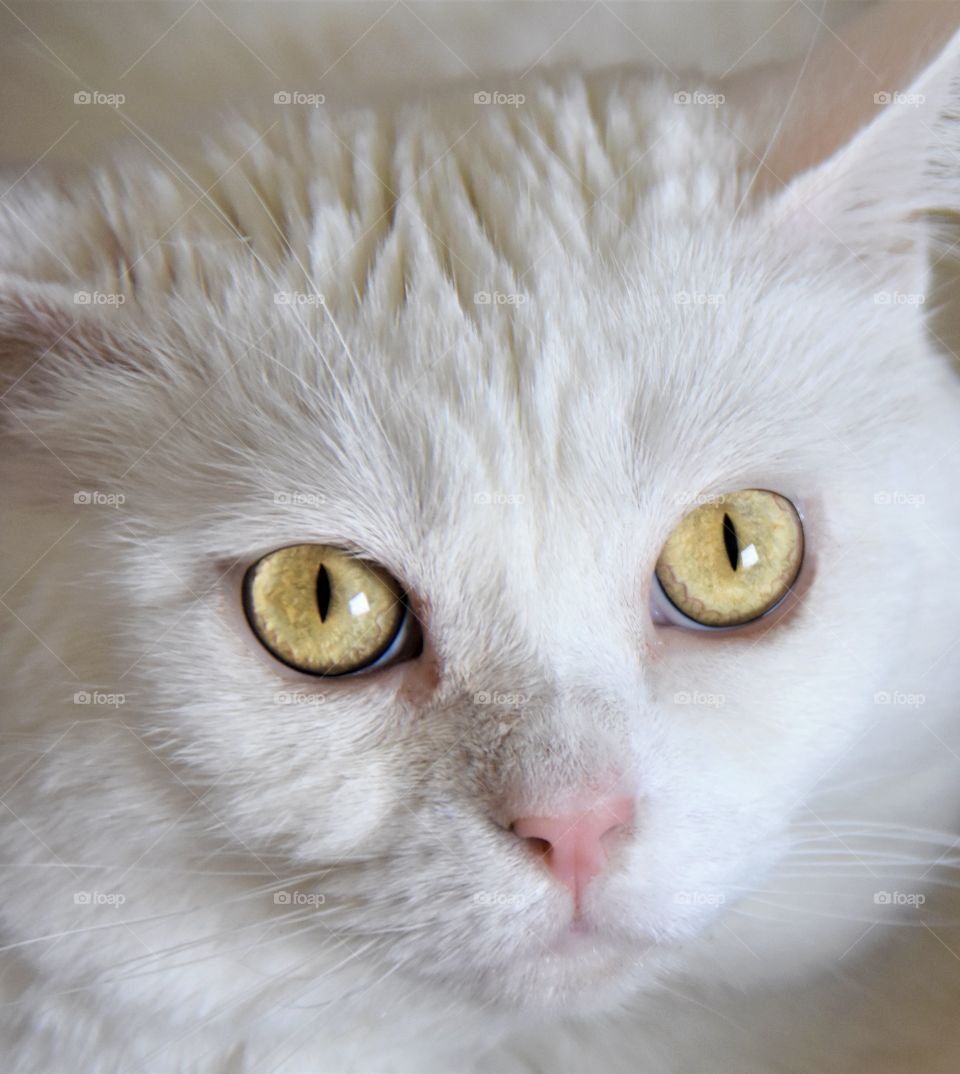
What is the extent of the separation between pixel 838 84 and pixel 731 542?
0.38 m

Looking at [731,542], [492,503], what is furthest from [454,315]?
[731,542]

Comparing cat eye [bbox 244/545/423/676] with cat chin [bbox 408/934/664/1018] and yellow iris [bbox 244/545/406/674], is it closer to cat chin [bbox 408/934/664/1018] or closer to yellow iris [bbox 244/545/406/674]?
yellow iris [bbox 244/545/406/674]

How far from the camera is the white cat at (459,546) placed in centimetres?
78

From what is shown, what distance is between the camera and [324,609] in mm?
818

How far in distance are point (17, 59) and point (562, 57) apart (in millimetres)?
507

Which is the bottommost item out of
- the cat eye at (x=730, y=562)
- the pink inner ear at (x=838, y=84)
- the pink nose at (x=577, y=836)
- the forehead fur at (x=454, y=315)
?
the pink nose at (x=577, y=836)

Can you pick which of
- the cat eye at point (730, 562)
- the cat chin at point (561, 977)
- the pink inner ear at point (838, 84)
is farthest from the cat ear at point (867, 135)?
the cat chin at point (561, 977)

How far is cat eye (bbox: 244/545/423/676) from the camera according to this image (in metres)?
0.81

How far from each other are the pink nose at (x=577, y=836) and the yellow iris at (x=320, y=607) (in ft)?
0.61

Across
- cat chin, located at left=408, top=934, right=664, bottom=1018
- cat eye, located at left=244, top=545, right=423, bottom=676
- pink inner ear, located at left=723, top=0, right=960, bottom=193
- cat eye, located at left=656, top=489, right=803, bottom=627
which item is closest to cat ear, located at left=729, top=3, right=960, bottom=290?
pink inner ear, located at left=723, top=0, right=960, bottom=193

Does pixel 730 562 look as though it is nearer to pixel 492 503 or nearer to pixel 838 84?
pixel 492 503

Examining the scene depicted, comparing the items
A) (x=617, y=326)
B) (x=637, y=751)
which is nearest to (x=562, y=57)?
(x=617, y=326)

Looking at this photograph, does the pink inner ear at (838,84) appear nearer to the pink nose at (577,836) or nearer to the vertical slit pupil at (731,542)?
the vertical slit pupil at (731,542)

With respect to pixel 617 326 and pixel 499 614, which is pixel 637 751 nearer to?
pixel 499 614
